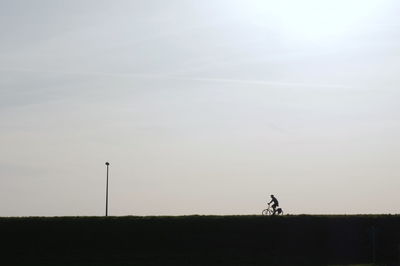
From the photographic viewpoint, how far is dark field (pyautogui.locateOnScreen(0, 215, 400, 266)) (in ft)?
111

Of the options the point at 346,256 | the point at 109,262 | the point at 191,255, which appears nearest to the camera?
the point at 109,262

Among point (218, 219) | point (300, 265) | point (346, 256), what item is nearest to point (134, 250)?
point (218, 219)

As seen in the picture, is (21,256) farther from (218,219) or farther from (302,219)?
(302,219)

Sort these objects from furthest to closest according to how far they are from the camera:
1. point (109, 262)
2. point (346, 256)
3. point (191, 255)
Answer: point (346, 256) < point (191, 255) < point (109, 262)

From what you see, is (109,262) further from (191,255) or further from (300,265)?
(300,265)

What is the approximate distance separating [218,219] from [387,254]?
358 inches

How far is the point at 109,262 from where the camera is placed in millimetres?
32469

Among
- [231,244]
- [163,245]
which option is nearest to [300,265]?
[231,244]

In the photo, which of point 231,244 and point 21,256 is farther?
point 231,244

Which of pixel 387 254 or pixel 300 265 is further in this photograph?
pixel 387 254

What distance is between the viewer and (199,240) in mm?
36656

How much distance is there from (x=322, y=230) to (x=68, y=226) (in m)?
13.6

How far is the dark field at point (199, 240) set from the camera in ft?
111

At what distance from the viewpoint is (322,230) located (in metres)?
38.7
